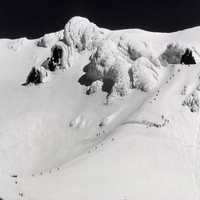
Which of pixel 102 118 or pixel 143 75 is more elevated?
pixel 143 75

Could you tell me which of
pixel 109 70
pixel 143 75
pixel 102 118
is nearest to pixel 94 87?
pixel 109 70

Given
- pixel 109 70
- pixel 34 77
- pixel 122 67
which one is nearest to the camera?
pixel 122 67

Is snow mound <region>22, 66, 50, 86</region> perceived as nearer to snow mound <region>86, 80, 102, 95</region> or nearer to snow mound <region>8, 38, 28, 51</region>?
snow mound <region>86, 80, 102, 95</region>

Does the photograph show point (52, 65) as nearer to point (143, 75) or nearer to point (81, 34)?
point (81, 34)

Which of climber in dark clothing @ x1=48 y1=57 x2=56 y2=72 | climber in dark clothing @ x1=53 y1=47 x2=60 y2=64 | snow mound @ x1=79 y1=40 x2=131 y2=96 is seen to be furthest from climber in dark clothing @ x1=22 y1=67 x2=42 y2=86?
snow mound @ x1=79 y1=40 x2=131 y2=96

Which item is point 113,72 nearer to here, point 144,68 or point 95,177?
point 144,68

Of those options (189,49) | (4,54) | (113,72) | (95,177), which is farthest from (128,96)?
(4,54)
